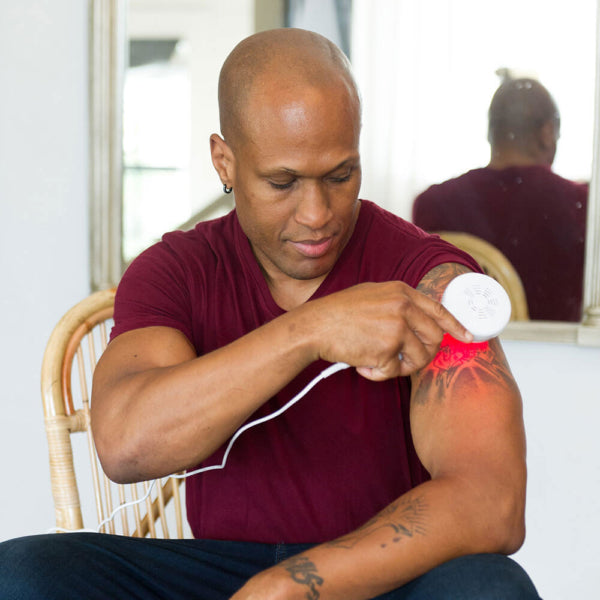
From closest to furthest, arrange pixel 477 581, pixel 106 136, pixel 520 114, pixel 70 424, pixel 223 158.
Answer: pixel 477 581 → pixel 223 158 → pixel 70 424 → pixel 520 114 → pixel 106 136

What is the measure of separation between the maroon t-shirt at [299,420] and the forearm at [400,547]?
0.77 ft

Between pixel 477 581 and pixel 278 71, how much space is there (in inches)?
29.8

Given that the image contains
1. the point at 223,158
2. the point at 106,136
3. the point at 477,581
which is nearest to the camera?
the point at 477,581

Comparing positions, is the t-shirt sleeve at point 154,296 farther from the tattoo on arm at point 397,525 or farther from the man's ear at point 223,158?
the tattoo on arm at point 397,525

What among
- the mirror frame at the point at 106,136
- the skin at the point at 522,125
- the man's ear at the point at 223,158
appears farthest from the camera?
the mirror frame at the point at 106,136

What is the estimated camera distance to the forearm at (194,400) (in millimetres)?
1074

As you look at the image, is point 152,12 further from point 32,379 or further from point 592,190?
point 592,190

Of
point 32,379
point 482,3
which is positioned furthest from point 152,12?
point 32,379

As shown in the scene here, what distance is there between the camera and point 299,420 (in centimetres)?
130

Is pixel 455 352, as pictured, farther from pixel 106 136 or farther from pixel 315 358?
pixel 106 136

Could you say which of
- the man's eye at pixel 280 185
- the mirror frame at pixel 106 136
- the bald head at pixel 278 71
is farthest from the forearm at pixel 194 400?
the mirror frame at pixel 106 136

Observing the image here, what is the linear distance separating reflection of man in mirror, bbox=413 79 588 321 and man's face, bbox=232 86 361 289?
78 cm

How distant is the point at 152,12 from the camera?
2.19 meters

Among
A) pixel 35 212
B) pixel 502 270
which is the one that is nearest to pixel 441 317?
pixel 502 270
